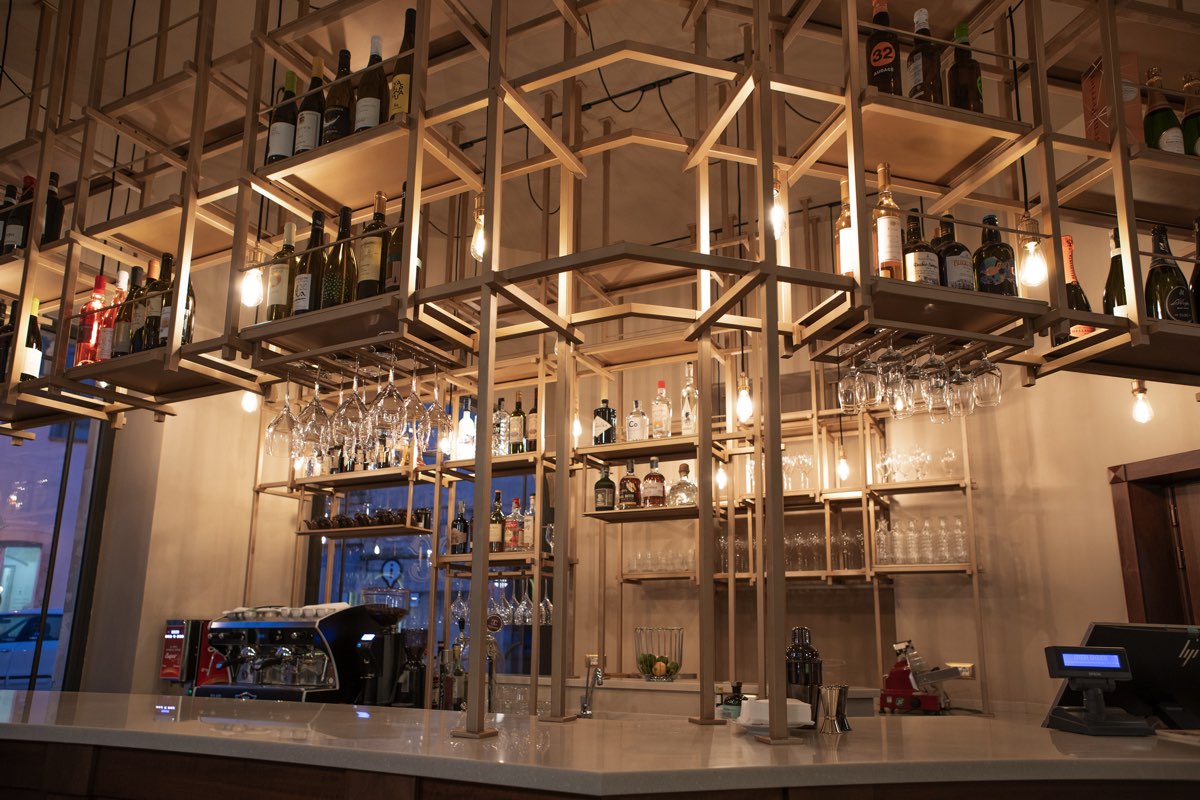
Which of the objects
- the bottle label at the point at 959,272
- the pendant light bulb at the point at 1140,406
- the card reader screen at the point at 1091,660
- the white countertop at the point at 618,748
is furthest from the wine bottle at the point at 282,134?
the pendant light bulb at the point at 1140,406

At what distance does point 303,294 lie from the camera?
9.39 ft

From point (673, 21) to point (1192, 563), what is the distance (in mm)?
3843

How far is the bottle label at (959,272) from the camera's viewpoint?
2639mm

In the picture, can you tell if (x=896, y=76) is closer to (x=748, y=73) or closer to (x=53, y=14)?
(x=748, y=73)

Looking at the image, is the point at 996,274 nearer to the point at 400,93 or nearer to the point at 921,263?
the point at 921,263

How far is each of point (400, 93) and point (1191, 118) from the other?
285 centimetres

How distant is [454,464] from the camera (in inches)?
216

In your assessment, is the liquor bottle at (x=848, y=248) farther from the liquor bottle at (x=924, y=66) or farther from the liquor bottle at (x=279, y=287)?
the liquor bottle at (x=279, y=287)

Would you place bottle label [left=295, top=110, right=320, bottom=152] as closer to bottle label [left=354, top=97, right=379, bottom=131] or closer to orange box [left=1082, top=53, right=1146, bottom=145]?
bottle label [left=354, top=97, right=379, bottom=131]

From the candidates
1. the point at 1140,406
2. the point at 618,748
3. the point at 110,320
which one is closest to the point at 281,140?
the point at 110,320

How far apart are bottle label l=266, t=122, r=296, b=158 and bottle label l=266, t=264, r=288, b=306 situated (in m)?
0.39

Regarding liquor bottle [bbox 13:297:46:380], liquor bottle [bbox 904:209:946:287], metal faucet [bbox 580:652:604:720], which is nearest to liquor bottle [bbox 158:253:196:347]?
liquor bottle [bbox 13:297:46:380]

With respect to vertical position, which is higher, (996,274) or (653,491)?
(996,274)

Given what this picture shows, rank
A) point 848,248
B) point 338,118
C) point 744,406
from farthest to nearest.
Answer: point 744,406 < point 338,118 < point 848,248
